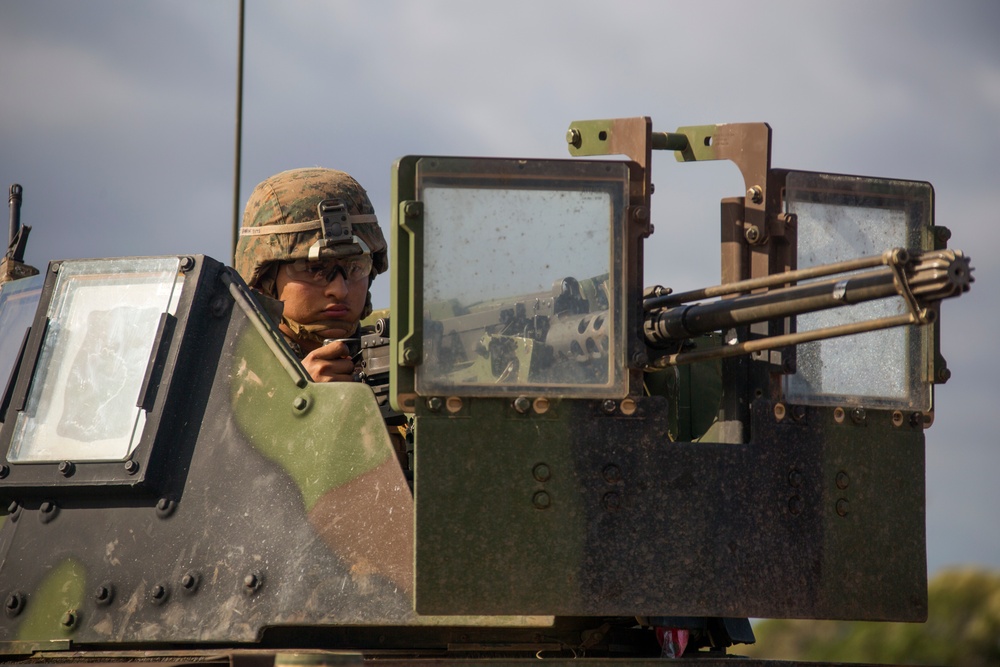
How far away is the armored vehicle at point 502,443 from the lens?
4.59m

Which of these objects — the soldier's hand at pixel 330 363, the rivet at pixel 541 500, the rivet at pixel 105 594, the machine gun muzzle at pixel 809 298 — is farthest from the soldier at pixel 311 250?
the rivet at pixel 541 500

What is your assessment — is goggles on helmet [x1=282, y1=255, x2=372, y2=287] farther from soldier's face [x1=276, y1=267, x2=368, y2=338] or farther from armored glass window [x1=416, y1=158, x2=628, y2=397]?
armored glass window [x1=416, y1=158, x2=628, y2=397]

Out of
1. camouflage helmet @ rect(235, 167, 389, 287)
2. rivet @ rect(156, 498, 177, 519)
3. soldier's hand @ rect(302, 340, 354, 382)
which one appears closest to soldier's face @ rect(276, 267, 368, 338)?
camouflage helmet @ rect(235, 167, 389, 287)

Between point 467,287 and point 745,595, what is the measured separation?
1.39 m

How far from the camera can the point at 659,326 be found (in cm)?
475

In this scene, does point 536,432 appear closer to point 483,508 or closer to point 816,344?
point 483,508

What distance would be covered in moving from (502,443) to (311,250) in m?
2.32

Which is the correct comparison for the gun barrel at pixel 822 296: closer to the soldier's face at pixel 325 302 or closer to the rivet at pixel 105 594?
the rivet at pixel 105 594

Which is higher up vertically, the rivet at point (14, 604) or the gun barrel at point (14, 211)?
the gun barrel at point (14, 211)

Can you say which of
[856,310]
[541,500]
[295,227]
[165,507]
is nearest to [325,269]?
[295,227]

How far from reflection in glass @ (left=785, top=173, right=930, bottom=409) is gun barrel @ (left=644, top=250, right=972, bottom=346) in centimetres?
41

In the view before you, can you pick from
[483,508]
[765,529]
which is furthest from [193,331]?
[765,529]

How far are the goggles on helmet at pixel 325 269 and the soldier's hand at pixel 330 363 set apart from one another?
109 centimetres

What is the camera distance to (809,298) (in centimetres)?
441
